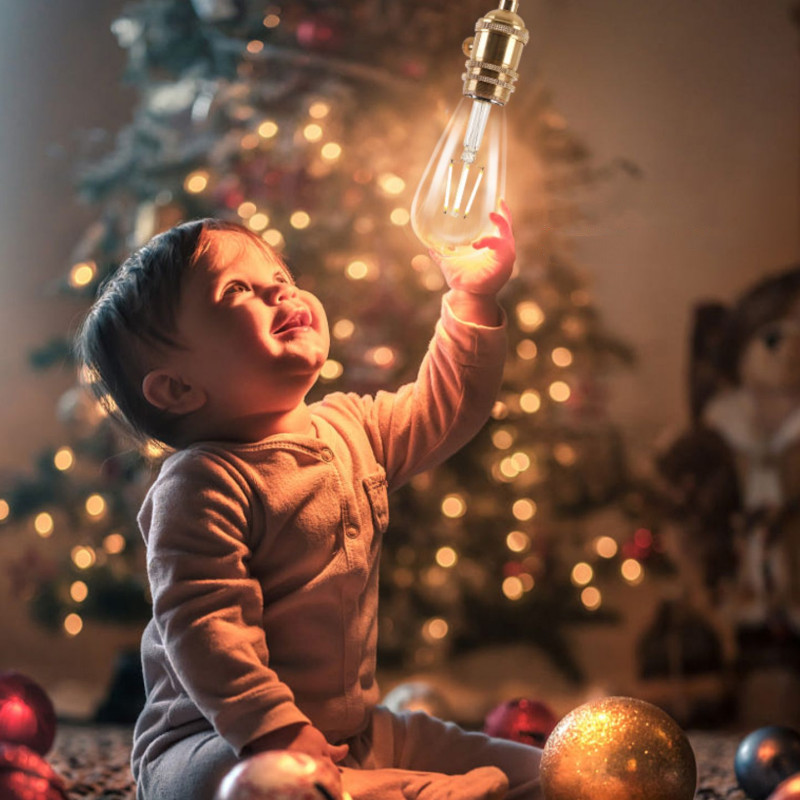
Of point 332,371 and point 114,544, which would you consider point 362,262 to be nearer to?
point 332,371

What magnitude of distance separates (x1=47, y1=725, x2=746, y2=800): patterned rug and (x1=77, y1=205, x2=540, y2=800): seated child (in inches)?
17.1

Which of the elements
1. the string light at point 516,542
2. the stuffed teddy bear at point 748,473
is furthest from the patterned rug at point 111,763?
the stuffed teddy bear at point 748,473

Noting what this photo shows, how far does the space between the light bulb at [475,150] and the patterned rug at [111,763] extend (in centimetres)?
84

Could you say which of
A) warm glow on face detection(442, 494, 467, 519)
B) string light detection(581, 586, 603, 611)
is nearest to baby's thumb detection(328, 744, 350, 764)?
warm glow on face detection(442, 494, 467, 519)

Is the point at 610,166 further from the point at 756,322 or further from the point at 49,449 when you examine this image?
the point at 49,449

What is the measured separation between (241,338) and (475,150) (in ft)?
0.98

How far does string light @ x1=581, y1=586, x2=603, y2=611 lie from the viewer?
2.79 metres

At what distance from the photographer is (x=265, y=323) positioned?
3.76ft

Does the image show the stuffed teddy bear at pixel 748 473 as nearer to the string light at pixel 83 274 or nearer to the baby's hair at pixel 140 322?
the string light at pixel 83 274

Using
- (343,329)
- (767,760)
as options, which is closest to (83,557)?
(343,329)

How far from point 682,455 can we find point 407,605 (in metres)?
0.87

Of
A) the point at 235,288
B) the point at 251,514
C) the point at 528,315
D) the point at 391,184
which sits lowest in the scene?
the point at 251,514

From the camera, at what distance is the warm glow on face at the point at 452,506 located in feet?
8.25

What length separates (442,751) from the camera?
4.09ft
